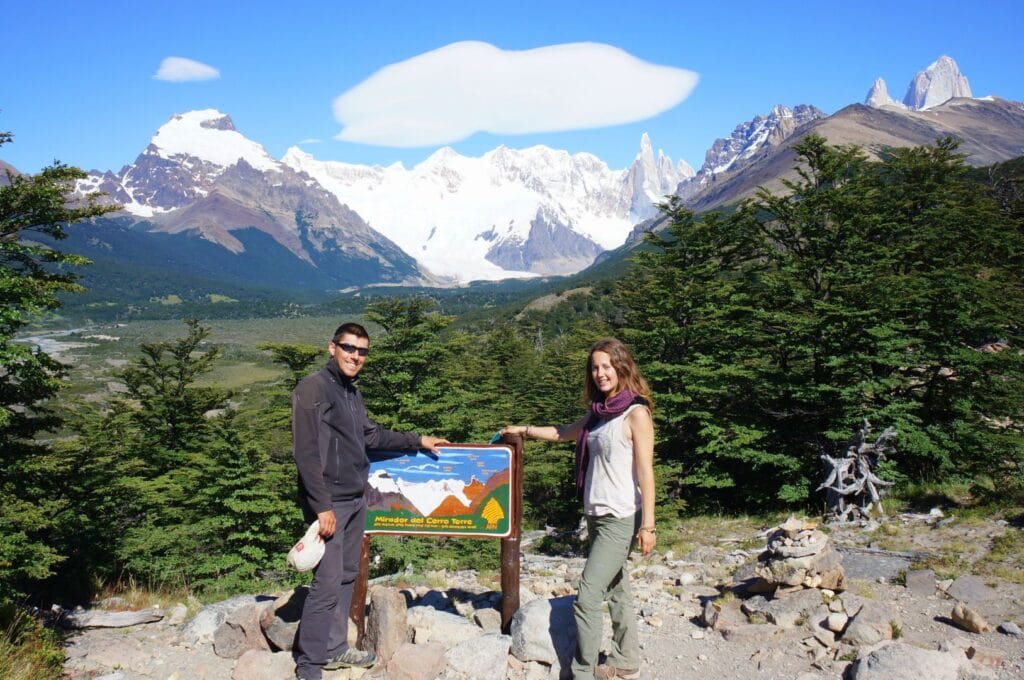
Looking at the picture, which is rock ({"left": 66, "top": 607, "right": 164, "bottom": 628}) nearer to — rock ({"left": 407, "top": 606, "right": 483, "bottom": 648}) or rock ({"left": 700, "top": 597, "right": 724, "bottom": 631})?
rock ({"left": 407, "top": 606, "right": 483, "bottom": 648})

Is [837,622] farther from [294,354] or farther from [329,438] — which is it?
[294,354]

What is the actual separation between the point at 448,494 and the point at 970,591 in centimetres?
616

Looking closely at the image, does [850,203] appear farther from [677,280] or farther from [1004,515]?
[1004,515]

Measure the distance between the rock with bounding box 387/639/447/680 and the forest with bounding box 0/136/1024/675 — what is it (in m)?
7.76

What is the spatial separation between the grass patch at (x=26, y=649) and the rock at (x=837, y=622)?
7429 millimetres

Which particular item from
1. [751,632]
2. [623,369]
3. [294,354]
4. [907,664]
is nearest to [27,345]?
[623,369]

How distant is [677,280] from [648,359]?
2.93 meters

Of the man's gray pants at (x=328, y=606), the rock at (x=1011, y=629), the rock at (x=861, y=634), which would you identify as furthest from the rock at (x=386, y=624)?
the rock at (x=1011, y=629)

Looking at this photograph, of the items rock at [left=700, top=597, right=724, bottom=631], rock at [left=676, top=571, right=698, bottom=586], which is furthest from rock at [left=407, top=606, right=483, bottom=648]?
rock at [left=676, top=571, right=698, bottom=586]

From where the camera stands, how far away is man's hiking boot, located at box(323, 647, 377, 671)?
5418mm

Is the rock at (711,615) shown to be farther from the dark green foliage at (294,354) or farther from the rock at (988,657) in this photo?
the dark green foliage at (294,354)

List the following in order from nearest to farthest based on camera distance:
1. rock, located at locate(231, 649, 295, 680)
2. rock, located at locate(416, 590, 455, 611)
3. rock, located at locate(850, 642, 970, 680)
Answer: rock, located at locate(850, 642, 970, 680), rock, located at locate(231, 649, 295, 680), rock, located at locate(416, 590, 455, 611)

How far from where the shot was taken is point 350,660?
17.9ft

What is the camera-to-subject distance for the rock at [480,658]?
18.2ft
